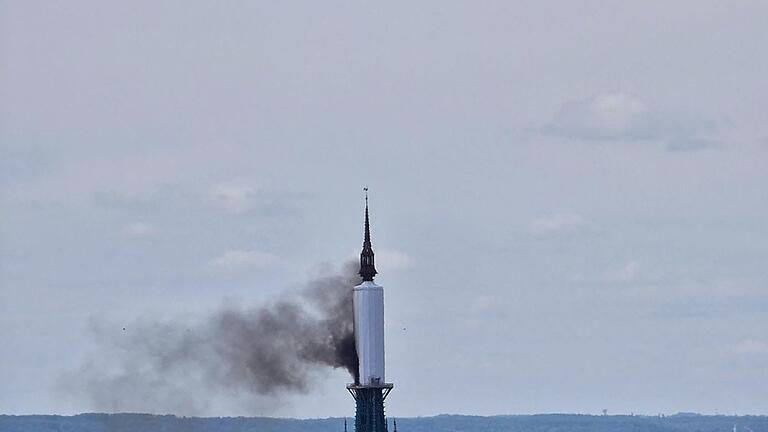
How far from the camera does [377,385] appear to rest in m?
200
